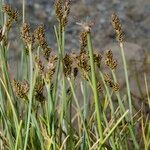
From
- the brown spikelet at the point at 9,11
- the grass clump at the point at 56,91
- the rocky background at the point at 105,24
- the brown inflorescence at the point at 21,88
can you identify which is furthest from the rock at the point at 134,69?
the brown inflorescence at the point at 21,88

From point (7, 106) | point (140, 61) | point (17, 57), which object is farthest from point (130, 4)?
point (7, 106)

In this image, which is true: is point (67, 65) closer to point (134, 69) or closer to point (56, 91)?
point (56, 91)

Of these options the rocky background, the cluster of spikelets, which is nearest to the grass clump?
the cluster of spikelets

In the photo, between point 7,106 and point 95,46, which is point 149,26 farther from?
point 7,106

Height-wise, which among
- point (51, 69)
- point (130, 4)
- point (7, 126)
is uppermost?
point (130, 4)

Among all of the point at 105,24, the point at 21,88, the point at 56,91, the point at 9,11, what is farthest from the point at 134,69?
the point at 21,88

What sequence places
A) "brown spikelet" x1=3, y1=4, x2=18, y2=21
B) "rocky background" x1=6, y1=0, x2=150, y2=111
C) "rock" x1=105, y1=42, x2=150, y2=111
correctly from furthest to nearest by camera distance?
"rocky background" x1=6, y1=0, x2=150, y2=111
"rock" x1=105, y1=42, x2=150, y2=111
"brown spikelet" x1=3, y1=4, x2=18, y2=21

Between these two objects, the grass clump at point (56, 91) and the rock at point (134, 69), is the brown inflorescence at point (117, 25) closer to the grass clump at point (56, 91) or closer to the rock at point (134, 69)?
the grass clump at point (56, 91)

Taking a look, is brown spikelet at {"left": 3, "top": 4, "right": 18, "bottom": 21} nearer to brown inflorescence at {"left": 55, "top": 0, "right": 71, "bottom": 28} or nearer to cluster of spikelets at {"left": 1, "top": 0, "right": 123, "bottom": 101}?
cluster of spikelets at {"left": 1, "top": 0, "right": 123, "bottom": 101}

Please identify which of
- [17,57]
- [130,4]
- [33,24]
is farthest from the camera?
[130,4]
